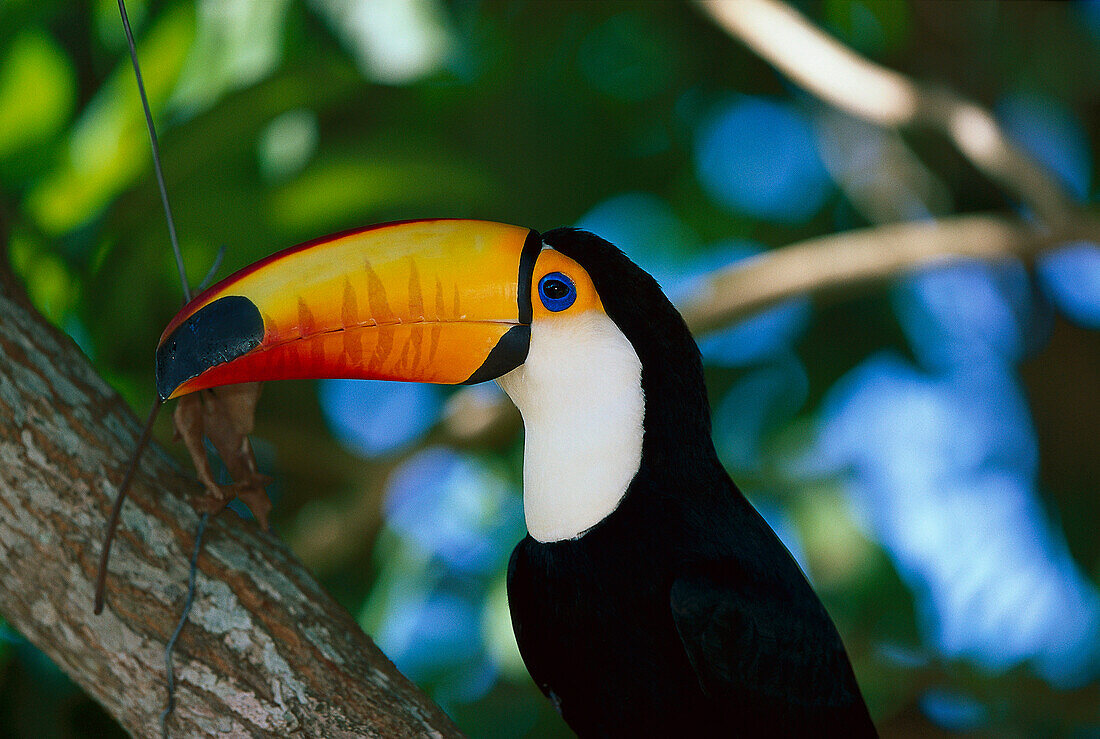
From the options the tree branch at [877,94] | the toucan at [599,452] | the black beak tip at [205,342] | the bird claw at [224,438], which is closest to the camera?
the black beak tip at [205,342]

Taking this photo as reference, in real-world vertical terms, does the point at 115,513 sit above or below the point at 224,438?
below

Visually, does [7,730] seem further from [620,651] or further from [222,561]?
[620,651]

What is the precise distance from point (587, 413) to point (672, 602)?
34cm

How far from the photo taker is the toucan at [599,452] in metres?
1.58

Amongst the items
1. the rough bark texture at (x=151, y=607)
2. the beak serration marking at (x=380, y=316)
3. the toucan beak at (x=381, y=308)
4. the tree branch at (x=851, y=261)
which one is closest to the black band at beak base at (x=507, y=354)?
the toucan beak at (x=381, y=308)

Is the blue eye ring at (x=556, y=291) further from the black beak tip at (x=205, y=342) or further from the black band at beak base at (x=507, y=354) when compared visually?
the black beak tip at (x=205, y=342)

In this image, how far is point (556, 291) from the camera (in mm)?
1685

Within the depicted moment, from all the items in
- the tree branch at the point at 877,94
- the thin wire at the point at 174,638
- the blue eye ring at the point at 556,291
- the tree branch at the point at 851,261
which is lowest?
the thin wire at the point at 174,638

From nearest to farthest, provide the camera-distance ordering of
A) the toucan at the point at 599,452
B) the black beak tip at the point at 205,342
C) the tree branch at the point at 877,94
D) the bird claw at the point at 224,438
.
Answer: the black beak tip at the point at 205,342 → the toucan at the point at 599,452 → the bird claw at the point at 224,438 → the tree branch at the point at 877,94

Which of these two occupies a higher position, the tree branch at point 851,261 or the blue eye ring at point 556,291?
the tree branch at point 851,261

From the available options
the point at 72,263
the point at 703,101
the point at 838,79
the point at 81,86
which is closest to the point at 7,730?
the point at 72,263

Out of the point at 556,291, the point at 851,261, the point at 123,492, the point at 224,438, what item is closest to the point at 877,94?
the point at 851,261

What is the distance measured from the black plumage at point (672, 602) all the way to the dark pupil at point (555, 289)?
0.06 m

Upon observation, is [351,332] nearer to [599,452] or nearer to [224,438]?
[224,438]
